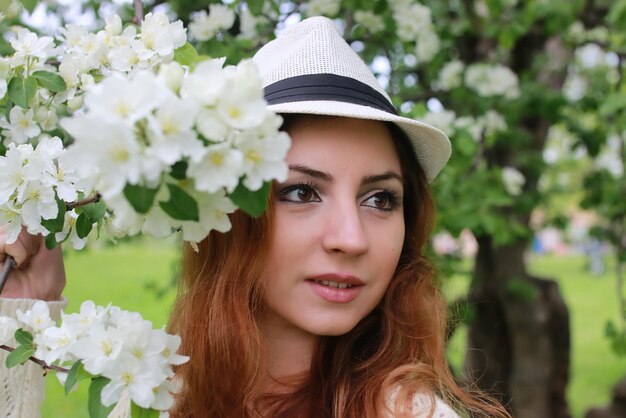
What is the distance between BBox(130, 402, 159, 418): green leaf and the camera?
1.22 m

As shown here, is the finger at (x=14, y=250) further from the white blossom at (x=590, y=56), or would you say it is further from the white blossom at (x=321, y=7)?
the white blossom at (x=590, y=56)

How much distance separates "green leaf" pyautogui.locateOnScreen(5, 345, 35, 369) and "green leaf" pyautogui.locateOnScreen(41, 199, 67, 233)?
0.73 feet

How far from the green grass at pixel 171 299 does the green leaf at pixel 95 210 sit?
1700 mm

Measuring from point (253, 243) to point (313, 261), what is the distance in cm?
14

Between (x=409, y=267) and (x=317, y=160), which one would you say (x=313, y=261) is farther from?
(x=409, y=267)

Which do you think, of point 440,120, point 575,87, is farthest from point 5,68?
point 575,87

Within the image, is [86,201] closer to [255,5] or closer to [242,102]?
[242,102]

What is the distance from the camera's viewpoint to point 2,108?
172 cm

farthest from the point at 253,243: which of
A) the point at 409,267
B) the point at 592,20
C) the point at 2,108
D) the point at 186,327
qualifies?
the point at 592,20

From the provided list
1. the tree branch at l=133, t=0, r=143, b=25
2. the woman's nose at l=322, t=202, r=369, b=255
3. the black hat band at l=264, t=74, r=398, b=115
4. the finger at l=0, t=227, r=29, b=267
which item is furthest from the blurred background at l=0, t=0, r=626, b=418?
the finger at l=0, t=227, r=29, b=267

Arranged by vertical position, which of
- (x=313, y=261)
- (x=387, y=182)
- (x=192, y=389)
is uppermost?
(x=387, y=182)

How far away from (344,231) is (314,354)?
406mm

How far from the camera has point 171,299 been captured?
36.8 ft

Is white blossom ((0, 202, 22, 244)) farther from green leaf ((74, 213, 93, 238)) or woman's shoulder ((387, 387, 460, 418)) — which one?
woman's shoulder ((387, 387, 460, 418))
